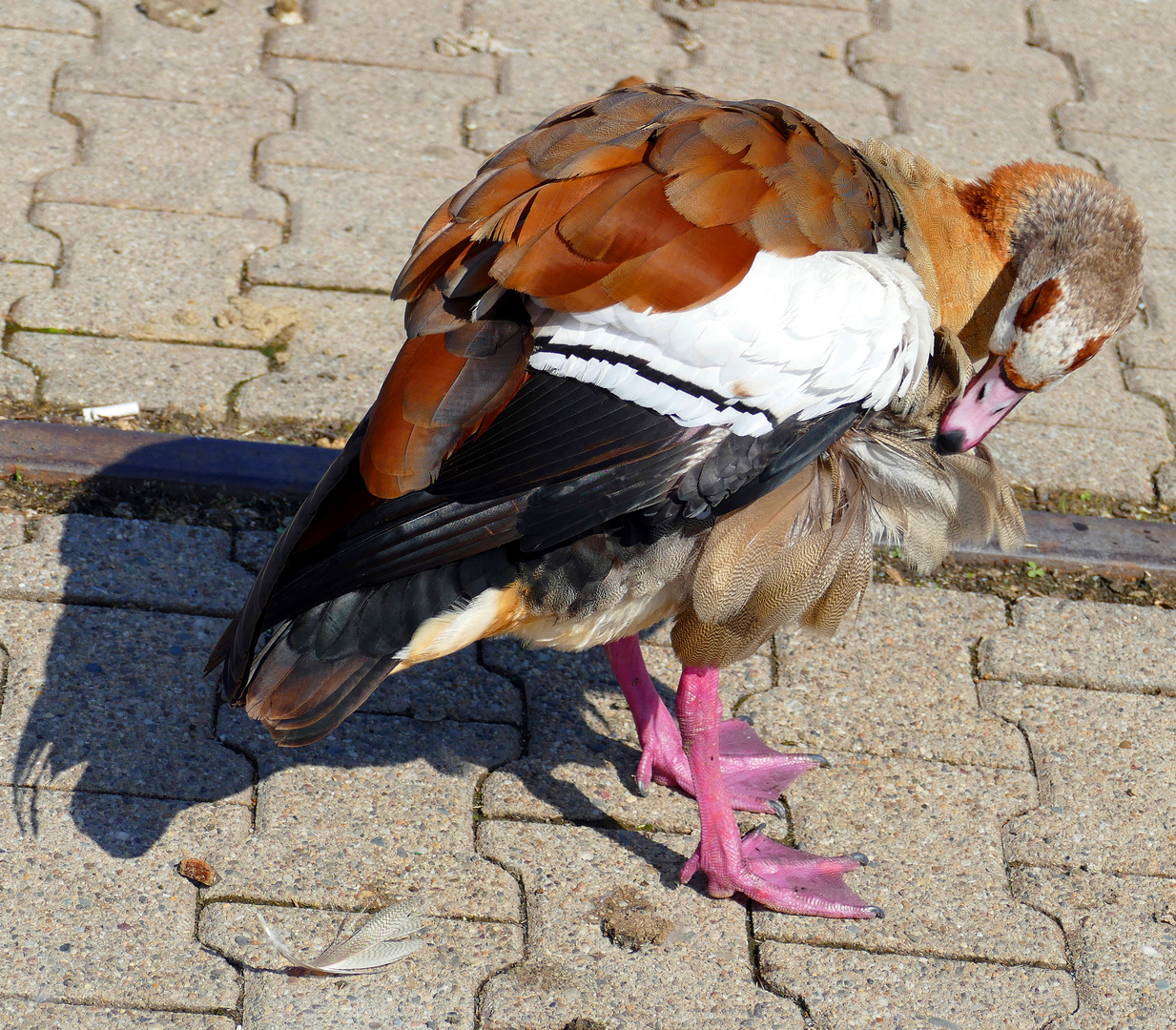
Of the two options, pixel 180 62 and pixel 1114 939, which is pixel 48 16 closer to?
pixel 180 62

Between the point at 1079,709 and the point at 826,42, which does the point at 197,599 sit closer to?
the point at 1079,709

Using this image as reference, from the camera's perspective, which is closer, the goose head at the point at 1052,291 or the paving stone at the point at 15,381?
the goose head at the point at 1052,291

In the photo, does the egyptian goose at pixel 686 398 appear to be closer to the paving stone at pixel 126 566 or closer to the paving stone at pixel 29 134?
the paving stone at pixel 126 566

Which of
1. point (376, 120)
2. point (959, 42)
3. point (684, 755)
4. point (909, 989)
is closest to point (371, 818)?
point (684, 755)

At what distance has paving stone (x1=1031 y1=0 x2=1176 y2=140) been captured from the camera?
5566 mm

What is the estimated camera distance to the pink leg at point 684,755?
3186mm

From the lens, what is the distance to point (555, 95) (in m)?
5.28

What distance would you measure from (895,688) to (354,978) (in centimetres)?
158

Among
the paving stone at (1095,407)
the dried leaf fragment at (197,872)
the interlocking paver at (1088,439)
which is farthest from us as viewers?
the paving stone at (1095,407)

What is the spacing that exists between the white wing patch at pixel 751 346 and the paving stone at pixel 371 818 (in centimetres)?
113

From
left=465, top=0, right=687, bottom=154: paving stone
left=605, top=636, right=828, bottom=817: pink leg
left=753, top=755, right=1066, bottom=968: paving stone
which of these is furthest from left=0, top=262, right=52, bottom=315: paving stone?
left=753, top=755, right=1066, bottom=968: paving stone

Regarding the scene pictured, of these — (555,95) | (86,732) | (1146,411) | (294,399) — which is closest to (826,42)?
(555,95)

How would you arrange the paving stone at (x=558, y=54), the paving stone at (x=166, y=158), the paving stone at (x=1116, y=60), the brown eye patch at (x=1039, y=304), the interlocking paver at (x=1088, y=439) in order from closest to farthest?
the brown eye patch at (x=1039, y=304), the interlocking paver at (x=1088, y=439), the paving stone at (x=166, y=158), the paving stone at (x=558, y=54), the paving stone at (x=1116, y=60)

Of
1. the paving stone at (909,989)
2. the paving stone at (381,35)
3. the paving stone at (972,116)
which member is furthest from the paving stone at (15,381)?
the paving stone at (972,116)
